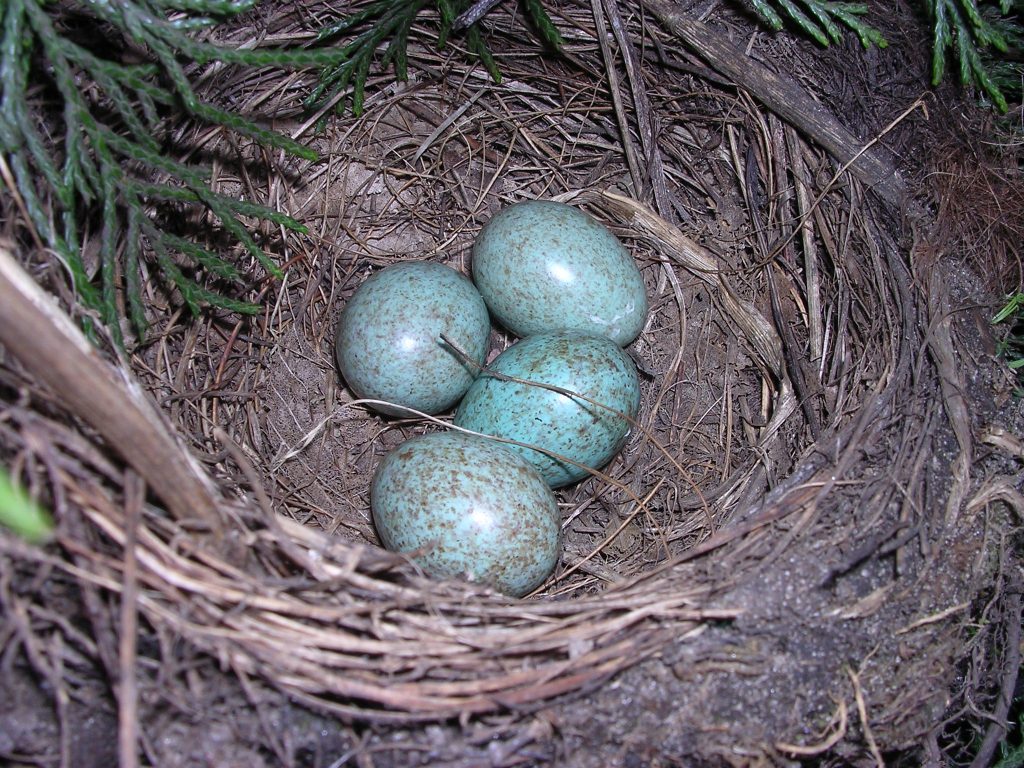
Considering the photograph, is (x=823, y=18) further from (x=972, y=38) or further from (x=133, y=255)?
(x=133, y=255)

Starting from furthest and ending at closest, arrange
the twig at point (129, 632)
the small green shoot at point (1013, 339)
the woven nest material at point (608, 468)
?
the small green shoot at point (1013, 339) < the woven nest material at point (608, 468) < the twig at point (129, 632)

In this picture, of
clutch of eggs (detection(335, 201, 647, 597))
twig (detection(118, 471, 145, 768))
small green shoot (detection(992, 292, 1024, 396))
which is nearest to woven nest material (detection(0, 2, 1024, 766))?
twig (detection(118, 471, 145, 768))

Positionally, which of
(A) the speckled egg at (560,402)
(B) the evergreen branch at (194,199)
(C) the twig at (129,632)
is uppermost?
(B) the evergreen branch at (194,199)

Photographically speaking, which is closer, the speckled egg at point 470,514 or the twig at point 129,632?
the twig at point 129,632

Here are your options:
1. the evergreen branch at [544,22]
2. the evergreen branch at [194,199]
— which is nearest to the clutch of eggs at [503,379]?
the evergreen branch at [194,199]

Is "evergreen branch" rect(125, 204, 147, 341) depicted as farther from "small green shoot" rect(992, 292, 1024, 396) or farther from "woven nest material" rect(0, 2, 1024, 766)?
"small green shoot" rect(992, 292, 1024, 396)

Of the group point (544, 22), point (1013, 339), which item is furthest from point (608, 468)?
point (544, 22)

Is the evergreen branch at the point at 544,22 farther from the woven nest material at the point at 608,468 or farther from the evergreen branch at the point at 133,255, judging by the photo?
the evergreen branch at the point at 133,255
